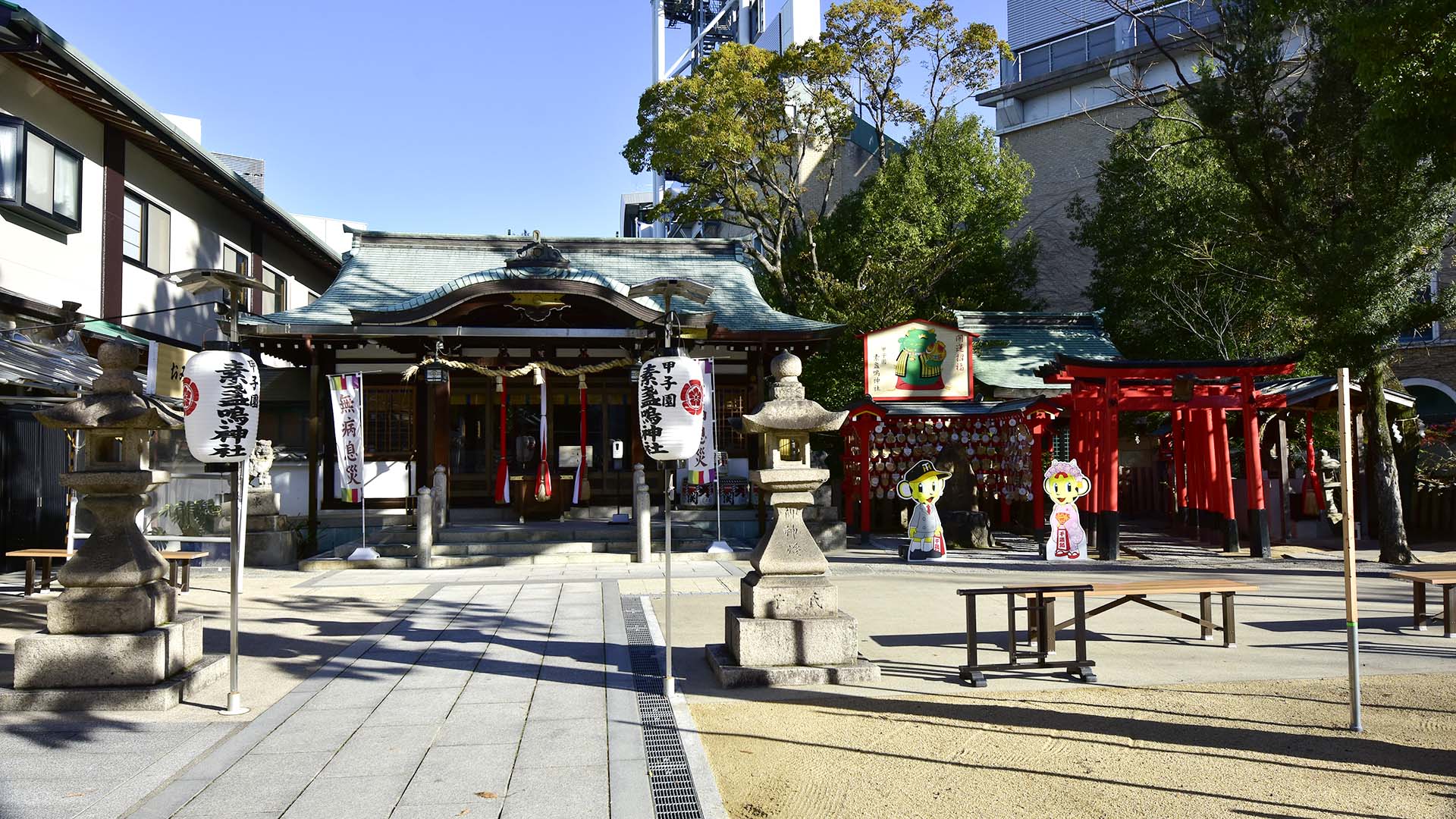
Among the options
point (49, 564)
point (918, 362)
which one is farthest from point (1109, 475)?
point (49, 564)

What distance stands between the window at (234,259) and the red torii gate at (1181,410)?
18.5 meters

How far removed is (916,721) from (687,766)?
1.75 metres

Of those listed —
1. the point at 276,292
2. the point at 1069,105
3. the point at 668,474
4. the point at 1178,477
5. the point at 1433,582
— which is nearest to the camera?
the point at 668,474

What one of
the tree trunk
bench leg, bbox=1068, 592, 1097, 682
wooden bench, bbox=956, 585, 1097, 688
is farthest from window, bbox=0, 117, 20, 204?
the tree trunk

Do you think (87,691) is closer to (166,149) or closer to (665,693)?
(665,693)

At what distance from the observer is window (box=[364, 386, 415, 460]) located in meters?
18.0

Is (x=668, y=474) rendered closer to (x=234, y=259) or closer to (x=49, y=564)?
(x=49, y=564)

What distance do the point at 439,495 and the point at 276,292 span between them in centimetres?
1146

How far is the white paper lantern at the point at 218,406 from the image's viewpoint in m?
6.89

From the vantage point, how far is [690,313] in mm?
16266

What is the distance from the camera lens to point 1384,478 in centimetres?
1454

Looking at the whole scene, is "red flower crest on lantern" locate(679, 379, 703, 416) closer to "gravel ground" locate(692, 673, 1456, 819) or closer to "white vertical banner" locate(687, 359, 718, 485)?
"gravel ground" locate(692, 673, 1456, 819)

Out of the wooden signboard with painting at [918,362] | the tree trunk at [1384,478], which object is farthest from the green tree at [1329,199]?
the wooden signboard with painting at [918,362]

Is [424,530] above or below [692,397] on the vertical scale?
below
